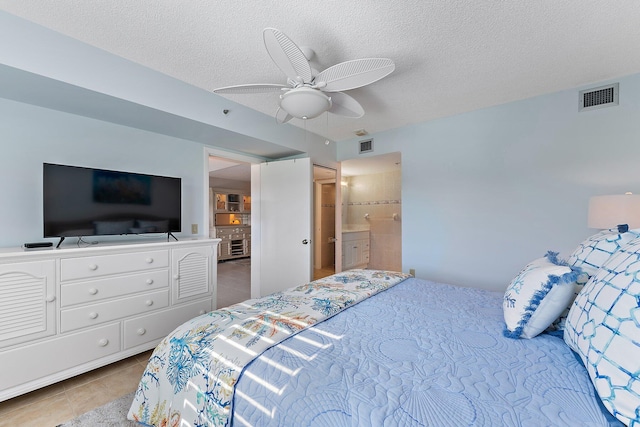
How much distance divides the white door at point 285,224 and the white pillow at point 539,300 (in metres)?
2.43

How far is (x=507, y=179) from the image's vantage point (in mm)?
2758

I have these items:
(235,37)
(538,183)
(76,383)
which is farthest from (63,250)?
(538,183)

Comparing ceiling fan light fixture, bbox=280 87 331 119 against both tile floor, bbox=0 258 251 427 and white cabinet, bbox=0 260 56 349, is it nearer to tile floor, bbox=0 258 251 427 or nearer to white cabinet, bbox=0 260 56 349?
white cabinet, bbox=0 260 56 349

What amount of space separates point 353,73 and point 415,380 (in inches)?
61.0

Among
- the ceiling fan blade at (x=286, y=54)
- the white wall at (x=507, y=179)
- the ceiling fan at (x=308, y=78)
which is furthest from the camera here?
the white wall at (x=507, y=179)

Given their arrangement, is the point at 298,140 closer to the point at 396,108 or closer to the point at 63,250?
the point at 396,108

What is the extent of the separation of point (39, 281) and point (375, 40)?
277 cm

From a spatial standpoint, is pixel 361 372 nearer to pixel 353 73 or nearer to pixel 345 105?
pixel 353 73

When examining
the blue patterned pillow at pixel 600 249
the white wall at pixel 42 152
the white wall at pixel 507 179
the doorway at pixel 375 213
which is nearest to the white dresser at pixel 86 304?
the white wall at pixel 42 152

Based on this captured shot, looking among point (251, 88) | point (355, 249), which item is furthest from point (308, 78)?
point (355, 249)

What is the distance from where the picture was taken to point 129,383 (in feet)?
6.44

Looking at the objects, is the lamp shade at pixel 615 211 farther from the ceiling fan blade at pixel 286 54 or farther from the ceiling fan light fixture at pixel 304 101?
the ceiling fan blade at pixel 286 54

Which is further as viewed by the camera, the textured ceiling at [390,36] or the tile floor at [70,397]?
the tile floor at [70,397]

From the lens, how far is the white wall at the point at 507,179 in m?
2.32
